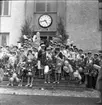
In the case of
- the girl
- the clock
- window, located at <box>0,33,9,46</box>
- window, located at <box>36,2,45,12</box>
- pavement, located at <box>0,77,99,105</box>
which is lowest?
pavement, located at <box>0,77,99,105</box>

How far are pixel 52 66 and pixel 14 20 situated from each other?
879cm

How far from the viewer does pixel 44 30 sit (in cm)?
1697

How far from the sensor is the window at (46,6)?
17.4 metres

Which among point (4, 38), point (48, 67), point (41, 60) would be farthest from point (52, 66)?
point (4, 38)

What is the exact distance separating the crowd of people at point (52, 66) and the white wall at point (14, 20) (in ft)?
22.7

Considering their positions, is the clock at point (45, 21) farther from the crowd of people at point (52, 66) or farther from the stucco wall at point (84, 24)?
the crowd of people at point (52, 66)

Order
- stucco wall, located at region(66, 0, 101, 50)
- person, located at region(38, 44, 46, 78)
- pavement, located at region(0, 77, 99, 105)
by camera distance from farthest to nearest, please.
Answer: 1. stucco wall, located at region(66, 0, 101, 50)
2. person, located at region(38, 44, 46, 78)
3. pavement, located at region(0, 77, 99, 105)

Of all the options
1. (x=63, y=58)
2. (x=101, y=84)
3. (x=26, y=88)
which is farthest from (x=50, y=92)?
(x=101, y=84)

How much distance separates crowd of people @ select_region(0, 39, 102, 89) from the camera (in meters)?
10.0

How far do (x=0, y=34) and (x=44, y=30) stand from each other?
4077mm

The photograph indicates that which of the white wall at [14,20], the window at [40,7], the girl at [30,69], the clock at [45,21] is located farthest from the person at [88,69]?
the white wall at [14,20]

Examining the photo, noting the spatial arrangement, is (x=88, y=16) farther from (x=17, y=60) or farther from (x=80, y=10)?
(x=17, y=60)

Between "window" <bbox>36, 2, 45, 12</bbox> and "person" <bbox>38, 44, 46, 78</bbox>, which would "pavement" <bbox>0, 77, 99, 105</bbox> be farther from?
"window" <bbox>36, 2, 45, 12</bbox>

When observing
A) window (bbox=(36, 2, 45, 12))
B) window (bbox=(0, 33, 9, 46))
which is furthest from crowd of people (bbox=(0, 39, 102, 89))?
window (bbox=(36, 2, 45, 12))
